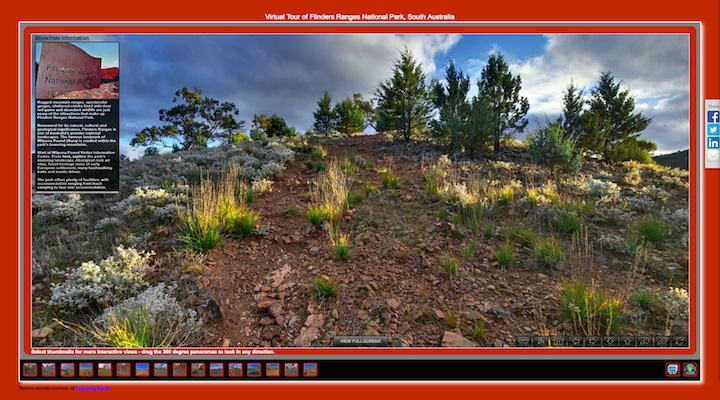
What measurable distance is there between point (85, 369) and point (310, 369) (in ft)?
5.65

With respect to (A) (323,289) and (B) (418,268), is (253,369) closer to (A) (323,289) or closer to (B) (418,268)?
(A) (323,289)

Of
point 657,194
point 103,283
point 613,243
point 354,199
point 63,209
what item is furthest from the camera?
point 657,194

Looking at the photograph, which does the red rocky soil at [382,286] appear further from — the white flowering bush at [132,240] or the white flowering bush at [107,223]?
the white flowering bush at [107,223]

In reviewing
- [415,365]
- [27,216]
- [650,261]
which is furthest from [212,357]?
[650,261]

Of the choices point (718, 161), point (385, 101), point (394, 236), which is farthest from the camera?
point (385, 101)

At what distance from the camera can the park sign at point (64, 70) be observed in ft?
7.62

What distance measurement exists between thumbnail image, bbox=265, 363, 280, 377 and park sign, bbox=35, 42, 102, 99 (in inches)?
110

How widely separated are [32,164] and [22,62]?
2.92 ft

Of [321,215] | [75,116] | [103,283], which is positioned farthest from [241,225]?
[75,116]

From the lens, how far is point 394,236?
14.2ft

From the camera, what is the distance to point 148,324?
231 cm

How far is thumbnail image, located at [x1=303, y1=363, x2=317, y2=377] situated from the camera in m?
2.10

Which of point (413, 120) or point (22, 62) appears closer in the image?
point (22, 62)
